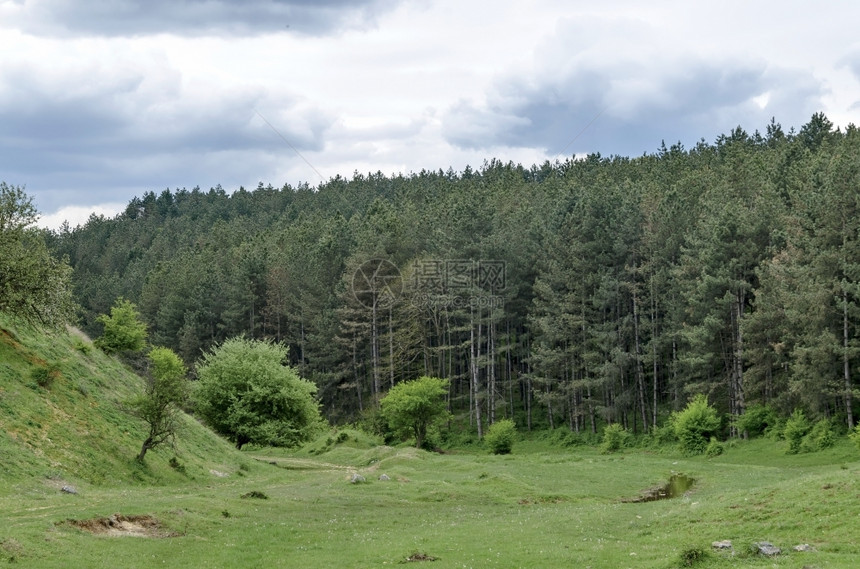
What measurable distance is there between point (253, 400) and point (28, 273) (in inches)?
852

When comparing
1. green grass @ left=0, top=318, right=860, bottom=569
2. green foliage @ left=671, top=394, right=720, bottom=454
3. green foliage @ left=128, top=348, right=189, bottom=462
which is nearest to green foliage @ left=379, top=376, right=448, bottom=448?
green grass @ left=0, top=318, right=860, bottom=569

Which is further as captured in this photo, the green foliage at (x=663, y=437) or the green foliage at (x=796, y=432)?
the green foliage at (x=663, y=437)

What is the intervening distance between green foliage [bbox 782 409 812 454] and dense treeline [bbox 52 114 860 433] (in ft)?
4.33

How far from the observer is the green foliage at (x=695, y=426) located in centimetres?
6394

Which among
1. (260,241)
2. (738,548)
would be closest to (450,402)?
(260,241)

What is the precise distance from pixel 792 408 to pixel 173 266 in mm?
104866

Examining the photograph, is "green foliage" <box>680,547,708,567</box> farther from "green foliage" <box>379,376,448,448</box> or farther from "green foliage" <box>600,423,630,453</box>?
"green foliage" <box>379,376,448,448</box>

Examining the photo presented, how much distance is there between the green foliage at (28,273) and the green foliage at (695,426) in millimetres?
46189

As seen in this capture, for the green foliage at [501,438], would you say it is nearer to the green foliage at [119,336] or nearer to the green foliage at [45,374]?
the green foliage at [119,336]

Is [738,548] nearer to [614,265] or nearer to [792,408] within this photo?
[792,408]

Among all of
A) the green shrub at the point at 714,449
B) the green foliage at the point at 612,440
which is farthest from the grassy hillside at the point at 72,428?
the green shrub at the point at 714,449

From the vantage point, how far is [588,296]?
270 feet

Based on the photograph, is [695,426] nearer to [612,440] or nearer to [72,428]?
[612,440]

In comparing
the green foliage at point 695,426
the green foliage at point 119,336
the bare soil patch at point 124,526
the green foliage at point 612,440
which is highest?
the green foliage at point 119,336
